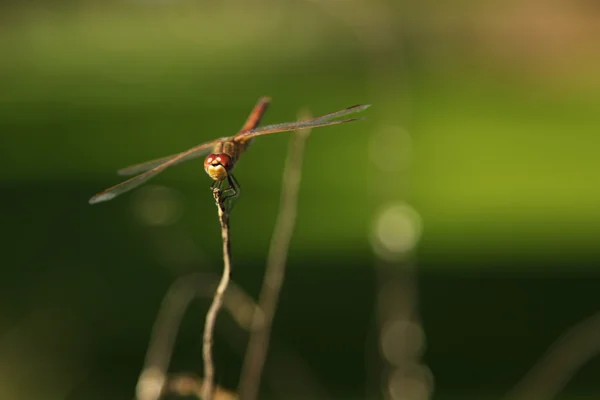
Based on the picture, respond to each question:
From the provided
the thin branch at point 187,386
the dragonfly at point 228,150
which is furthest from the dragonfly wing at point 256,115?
the thin branch at point 187,386

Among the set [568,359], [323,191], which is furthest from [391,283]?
[323,191]

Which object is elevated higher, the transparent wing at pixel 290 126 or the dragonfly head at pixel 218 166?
the transparent wing at pixel 290 126

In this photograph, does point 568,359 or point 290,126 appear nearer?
point 290,126

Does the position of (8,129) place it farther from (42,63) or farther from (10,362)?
(10,362)

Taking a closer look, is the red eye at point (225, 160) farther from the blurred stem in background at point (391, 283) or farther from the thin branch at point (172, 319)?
the blurred stem in background at point (391, 283)

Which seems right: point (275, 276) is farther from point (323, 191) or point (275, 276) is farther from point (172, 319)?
point (323, 191)
